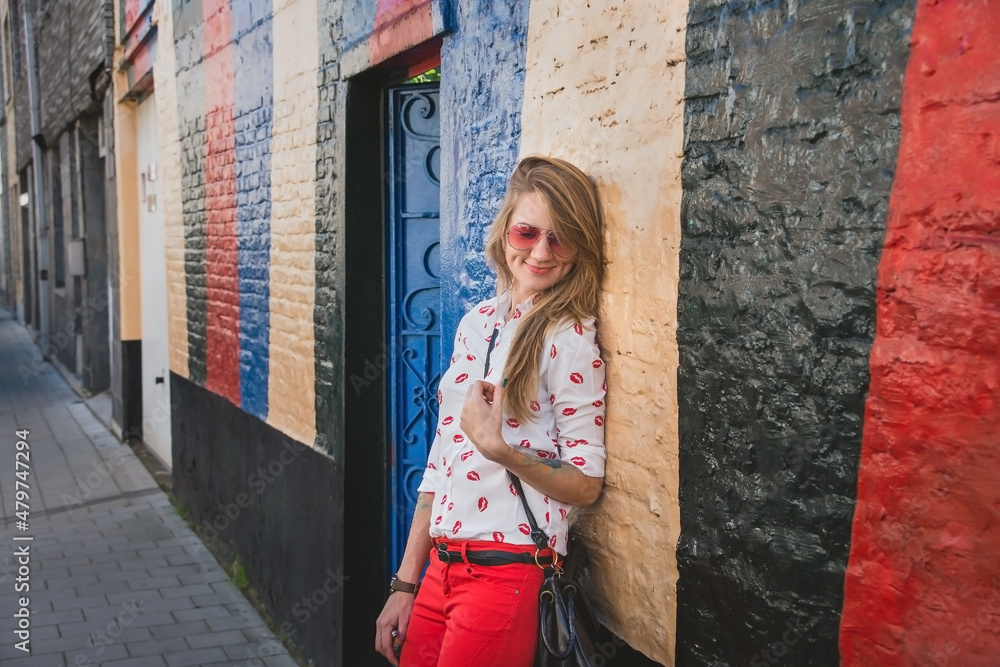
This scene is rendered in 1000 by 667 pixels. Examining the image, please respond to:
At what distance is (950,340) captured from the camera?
66.6 inches

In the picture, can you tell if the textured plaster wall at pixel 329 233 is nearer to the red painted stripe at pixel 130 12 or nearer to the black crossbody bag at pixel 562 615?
the black crossbody bag at pixel 562 615

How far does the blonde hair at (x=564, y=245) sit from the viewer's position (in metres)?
2.50

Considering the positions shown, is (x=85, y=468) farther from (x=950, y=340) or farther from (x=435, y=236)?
(x=950, y=340)

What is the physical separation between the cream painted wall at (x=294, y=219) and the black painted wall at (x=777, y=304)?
9.50ft

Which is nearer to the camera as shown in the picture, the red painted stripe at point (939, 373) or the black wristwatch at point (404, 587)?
the red painted stripe at point (939, 373)

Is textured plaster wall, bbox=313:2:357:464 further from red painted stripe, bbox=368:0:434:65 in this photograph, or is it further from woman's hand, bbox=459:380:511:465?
woman's hand, bbox=459:380:511:465

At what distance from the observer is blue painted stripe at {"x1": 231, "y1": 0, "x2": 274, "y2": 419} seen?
17.7 feet


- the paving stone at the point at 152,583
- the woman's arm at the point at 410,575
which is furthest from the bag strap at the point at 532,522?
the paving stone at the point at 152,583

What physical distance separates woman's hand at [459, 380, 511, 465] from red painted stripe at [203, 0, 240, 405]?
3992 millimetres

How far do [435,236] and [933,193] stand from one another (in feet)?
9.51

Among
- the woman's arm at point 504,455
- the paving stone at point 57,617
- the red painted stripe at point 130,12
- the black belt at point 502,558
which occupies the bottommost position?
the paving stone at point 57,617

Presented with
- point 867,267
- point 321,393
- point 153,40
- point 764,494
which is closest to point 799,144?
point 867,267

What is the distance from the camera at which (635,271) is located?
8.18 feet
